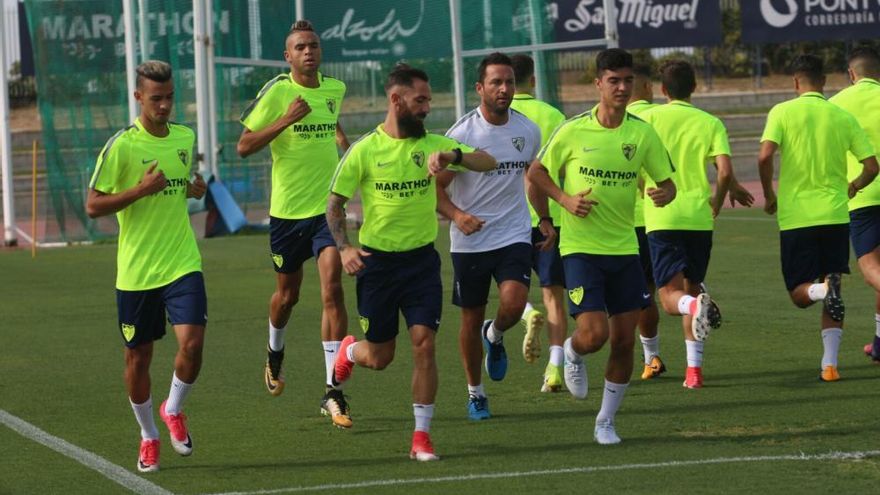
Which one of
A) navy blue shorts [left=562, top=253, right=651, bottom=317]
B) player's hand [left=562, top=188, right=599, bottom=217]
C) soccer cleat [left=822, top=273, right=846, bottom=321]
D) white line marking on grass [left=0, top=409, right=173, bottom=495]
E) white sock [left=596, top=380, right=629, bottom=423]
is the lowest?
white line marking on grass [left=0, top=409, right=173, bottom=495]

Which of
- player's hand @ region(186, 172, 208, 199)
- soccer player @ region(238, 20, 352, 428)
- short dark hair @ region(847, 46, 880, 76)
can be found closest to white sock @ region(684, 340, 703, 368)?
soccer player @ region(238, 20, 352, 428)

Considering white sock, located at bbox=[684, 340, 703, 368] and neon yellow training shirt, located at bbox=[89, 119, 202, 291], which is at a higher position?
neon yellow training shirt, located at bbox=[89, 119, 202, 291]

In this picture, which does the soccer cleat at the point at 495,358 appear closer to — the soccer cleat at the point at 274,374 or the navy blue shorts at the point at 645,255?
the soccer cleat at the point at 274,374

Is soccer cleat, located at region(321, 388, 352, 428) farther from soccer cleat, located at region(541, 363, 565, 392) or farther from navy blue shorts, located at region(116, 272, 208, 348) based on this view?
soccer cleat, located at region(541, 363, 565, 392)

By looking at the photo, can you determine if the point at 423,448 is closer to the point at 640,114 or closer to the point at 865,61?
the point at 640,114

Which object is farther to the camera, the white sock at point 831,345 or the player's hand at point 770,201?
the player's hand at point 770,201

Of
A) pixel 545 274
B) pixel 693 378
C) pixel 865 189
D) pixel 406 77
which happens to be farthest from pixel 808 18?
pixel 406 77

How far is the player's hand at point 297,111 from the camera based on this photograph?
1086cm

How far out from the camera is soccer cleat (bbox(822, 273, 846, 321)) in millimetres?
11195

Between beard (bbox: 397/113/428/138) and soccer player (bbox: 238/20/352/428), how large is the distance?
181cm

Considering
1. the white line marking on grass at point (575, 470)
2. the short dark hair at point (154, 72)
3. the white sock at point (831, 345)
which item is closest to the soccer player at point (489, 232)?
the white line marking on grass at point (575, 470)

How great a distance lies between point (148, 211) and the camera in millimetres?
9406

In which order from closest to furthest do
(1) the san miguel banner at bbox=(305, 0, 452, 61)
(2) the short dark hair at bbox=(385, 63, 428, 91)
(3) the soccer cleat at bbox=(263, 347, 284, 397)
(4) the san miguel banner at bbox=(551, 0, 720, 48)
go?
(2) the short dark hair at bbox=(385, 63, 428, 91) → (3) the soccer cleat at bbox=(263, 347, 284, 397) → (1) the san miguel banner at bbox=(305, 0, 452, 61) → (4) the san miguel banner at bbox=(551, 0, 720, 48)

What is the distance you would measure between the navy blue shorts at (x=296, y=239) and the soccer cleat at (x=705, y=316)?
248 cm
